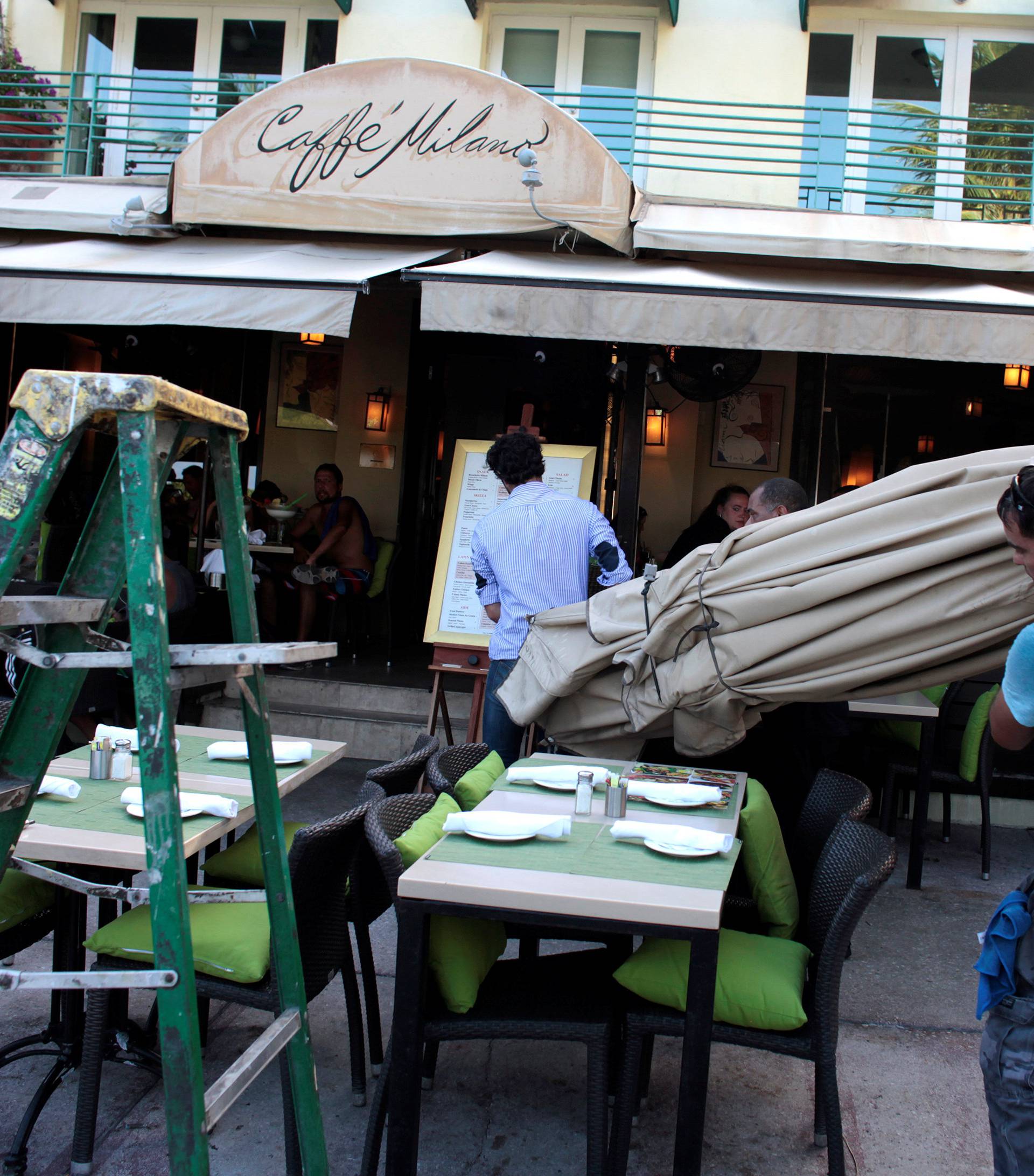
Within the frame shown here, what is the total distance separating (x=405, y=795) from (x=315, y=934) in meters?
0.44

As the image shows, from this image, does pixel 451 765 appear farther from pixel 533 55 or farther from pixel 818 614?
pixel 533 55

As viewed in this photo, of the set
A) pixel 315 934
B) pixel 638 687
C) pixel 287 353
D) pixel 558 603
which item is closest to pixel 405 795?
pixel 315 934

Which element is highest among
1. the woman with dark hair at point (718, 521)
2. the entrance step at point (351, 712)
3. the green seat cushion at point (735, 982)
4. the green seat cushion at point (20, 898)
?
the woman with dark hair at point (718, 521)

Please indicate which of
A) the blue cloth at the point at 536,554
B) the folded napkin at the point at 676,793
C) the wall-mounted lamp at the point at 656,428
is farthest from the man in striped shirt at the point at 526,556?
the wall-mounted lamp at the point at 656,428

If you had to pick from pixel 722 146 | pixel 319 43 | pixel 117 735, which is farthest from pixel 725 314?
pixel 319 43

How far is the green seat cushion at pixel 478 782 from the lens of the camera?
10.8ft

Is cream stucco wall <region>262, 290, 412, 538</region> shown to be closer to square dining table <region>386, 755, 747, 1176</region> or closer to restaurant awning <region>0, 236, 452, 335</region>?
restaurant awning <region>0, 236, 452, 335</region>

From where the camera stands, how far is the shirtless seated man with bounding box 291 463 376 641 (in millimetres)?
8359

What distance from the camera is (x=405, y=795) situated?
9.86 ft

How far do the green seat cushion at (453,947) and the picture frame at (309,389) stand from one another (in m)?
7.81

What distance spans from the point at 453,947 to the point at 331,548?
21.3ft

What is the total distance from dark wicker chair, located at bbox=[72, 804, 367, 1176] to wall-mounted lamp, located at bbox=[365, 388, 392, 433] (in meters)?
7.51

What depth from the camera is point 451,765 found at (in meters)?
3.55

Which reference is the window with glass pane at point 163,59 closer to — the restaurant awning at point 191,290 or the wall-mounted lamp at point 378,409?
the wall-mounted lamp at point 378,409
